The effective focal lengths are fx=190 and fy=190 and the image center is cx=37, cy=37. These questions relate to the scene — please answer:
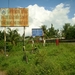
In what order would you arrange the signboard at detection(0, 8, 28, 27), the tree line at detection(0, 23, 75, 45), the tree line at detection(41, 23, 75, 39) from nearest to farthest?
1. the signboard at detection(0, 8, 28, 27)
2. the tree line at detection(0, 23, 75, 45)
3. the tree line at detection(41, 23, 75, 39)

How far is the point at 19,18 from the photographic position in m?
19.6

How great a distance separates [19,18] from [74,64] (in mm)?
10511

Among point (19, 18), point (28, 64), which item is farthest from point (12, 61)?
point (19, 18)

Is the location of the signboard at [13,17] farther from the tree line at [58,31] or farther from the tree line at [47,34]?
the tree line at [58,31]

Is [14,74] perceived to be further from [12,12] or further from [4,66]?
[12,12]

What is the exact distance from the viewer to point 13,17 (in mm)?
19562

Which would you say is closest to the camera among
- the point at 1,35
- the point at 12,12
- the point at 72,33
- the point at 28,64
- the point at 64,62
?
the point at 64,62

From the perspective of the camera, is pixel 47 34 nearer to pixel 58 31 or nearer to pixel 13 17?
pixel 58 31

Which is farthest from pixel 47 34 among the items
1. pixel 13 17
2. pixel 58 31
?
pixel 13 17

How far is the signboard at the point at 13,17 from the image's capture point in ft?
64.1

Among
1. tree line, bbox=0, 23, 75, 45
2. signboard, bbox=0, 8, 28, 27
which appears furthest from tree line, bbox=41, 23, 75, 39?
signboard, bbox=0, 8, 28, 27

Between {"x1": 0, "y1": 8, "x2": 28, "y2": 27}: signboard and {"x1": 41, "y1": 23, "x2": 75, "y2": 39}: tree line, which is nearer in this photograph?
{"x1": 0, "y1": 8, "x2": 28, "y2": 27}: signboard

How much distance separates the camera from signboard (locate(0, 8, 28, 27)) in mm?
19547

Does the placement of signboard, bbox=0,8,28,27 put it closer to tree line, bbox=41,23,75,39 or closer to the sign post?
the sign post
